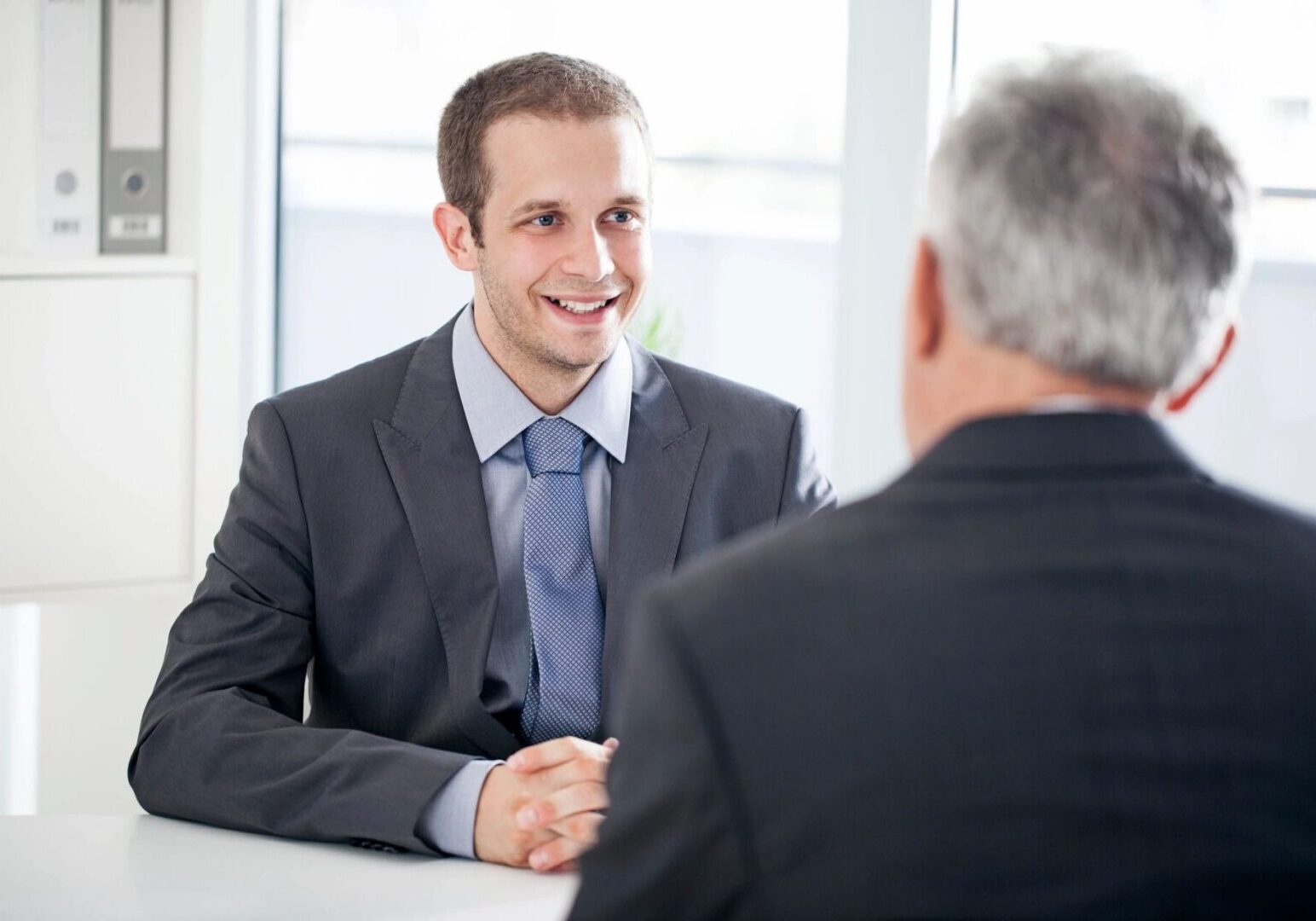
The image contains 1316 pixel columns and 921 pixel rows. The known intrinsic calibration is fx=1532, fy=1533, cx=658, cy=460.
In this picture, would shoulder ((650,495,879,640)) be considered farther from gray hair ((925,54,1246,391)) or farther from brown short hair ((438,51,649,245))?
brown short hair ((438,51,649,245))

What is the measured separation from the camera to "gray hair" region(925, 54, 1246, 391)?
2.80 ft

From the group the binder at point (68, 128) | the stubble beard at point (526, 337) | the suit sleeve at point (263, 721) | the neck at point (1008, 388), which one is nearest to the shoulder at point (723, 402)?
the stubble beard at point (526, 337)

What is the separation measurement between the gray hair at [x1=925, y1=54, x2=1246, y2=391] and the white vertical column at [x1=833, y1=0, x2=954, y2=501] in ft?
5.88

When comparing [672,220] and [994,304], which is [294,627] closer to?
[994,304]

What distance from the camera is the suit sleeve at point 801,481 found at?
2045 millimetres

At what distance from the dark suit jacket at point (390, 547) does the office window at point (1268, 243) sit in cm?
75

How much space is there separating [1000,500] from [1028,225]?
0.51 ft

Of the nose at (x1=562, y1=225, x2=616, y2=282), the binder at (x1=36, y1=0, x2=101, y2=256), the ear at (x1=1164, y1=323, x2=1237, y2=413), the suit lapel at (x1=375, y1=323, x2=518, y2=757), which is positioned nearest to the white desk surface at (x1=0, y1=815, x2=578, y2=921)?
the suit lapel at (x1=375, y1=323, x2=518, y2=757)

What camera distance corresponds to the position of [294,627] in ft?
6.11

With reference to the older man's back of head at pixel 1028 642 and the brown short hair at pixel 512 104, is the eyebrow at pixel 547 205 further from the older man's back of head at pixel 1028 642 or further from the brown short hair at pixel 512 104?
the older man's back of head at pixel 1028 642

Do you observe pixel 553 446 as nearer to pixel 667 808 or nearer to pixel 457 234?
pixel 457 234

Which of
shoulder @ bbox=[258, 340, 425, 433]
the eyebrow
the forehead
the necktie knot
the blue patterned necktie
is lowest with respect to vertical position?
the blue patterned necktie

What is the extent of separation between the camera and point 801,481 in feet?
6.77

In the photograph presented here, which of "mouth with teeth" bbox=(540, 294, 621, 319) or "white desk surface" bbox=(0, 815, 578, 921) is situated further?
"mouth with teeth" bbox=(540, 294, 621, 319)
